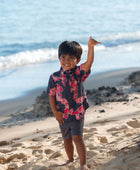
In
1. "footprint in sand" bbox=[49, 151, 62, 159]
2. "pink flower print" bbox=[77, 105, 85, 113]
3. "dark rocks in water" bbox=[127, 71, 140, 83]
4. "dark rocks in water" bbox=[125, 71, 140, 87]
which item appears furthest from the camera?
"dark rocks in water" bbox=[127, 71, 140, 83]

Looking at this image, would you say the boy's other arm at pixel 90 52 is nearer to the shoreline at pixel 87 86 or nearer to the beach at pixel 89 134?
the beach at pixel 89 134

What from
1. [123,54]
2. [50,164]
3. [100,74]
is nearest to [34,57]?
[123,54]

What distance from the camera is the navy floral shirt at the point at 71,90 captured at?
2941 mm

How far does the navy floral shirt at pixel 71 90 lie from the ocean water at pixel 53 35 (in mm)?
4657

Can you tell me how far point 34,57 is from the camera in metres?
13.5

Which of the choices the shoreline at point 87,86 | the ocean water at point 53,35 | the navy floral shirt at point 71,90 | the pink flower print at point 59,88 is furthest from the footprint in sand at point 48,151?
the ocean water at point 53,35

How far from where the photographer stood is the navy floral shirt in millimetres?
2941

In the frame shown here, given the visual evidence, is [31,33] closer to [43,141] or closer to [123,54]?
[123,54]

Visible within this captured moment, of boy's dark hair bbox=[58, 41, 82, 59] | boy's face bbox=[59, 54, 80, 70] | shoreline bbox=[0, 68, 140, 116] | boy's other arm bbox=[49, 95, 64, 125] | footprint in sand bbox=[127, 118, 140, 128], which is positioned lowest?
footprint in sand bbox=[127, 118, 140, 128]

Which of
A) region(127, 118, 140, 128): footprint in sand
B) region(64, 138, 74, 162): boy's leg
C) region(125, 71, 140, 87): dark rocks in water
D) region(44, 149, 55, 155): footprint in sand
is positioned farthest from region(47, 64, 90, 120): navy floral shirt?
region(125, 71, 140, 87): dark rocks in water

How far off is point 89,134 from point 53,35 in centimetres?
1511

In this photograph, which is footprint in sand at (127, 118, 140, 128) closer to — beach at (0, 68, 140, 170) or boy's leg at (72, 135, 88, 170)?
beach at (0, 68, 140, 170)

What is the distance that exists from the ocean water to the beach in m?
1.89

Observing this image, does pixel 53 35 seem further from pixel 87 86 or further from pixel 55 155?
pixel 55 155
